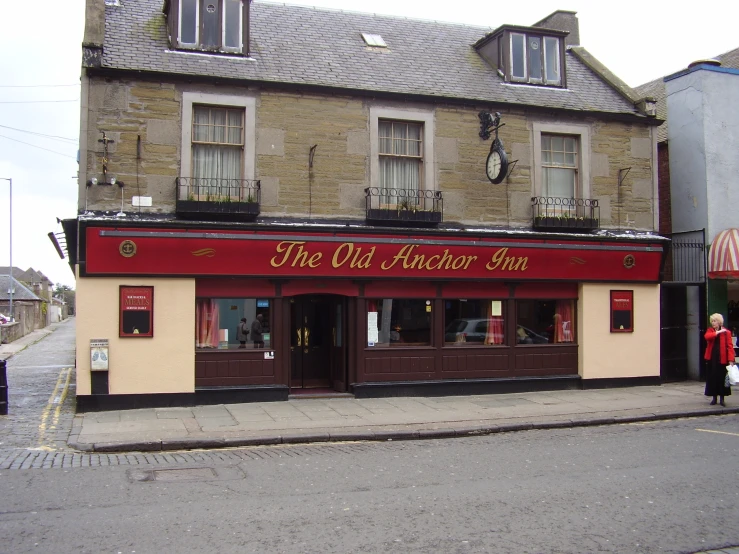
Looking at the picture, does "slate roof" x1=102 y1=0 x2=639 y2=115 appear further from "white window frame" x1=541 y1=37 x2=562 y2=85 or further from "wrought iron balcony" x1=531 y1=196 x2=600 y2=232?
"wrought iron balcony" x1=531 y1=196 x2=600 y2=232

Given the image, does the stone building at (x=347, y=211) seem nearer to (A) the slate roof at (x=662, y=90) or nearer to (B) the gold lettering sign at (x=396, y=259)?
(B) the gold lettering sign at (x=396, y=259)

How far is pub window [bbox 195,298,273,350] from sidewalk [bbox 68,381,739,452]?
1318 mm

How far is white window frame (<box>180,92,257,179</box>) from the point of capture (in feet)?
45.7

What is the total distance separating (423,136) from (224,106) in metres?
4.49

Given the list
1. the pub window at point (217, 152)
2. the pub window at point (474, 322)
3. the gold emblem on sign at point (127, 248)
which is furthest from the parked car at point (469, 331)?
the gold emblem on sign at point (127, 248)

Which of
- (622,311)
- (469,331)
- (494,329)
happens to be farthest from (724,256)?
(469,331)

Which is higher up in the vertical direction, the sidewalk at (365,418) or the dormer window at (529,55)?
the dormer window at (529,55)

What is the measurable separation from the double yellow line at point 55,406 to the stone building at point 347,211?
790 mm

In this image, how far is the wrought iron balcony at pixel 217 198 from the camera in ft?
44.9

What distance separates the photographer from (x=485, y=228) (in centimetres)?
1576

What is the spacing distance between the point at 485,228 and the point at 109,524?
11.3 meters

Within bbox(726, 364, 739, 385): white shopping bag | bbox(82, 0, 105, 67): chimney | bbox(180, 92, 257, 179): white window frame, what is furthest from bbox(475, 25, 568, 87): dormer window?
bbox(82, 0, 105, 67): chimney

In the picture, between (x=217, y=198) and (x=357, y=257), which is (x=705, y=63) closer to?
(x=357, y=257)

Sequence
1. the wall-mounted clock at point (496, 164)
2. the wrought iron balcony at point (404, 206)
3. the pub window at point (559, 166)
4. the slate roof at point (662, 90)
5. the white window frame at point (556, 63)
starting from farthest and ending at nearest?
the slate roof at point (662, 90)
the white window frame at point (556, 63)
the pub window at point (559, 166)
the wrought iron balcony at point (404, 206)
the wall-mounted clock at point (496, 164)
